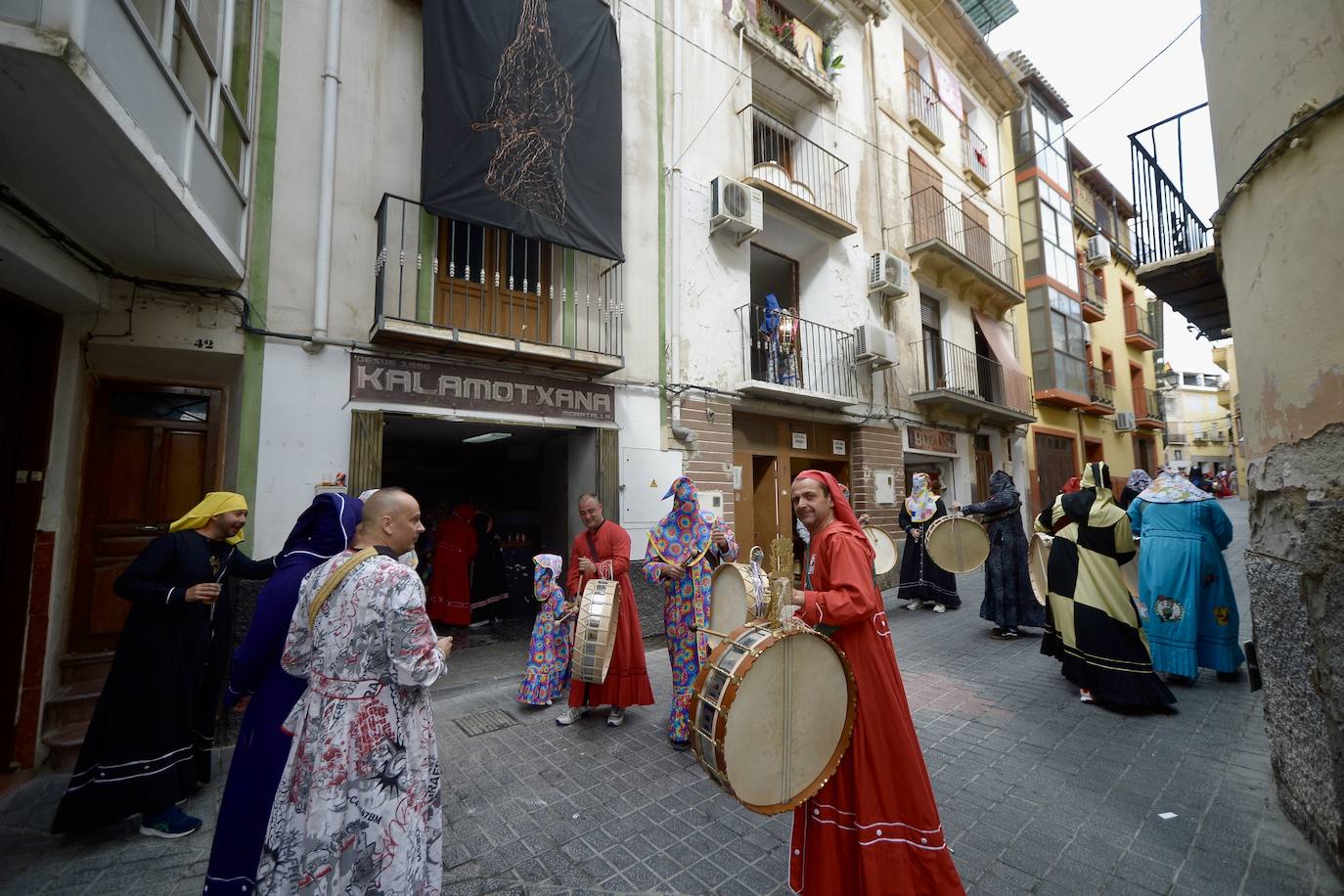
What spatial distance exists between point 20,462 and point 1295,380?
7.91 metres

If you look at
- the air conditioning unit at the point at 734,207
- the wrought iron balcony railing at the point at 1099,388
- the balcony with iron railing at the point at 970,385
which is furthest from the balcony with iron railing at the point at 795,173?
the wrought iron balcony railing at the point at 1099,388

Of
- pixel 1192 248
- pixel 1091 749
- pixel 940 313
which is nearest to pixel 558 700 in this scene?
pixel 1091 749

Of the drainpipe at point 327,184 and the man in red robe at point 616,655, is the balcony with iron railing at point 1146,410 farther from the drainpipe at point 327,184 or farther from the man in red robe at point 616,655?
the drainpipe at point 327,184

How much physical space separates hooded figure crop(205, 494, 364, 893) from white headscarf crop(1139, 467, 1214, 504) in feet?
21.8

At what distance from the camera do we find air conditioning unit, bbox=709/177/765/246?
8.13 metres

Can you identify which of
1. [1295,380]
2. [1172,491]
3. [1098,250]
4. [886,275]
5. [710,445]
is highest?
[1098,250]

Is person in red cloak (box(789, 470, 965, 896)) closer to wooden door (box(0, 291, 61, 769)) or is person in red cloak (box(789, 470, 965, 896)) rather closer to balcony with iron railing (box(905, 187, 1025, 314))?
wooden door (box(0, 291, 61, 769))

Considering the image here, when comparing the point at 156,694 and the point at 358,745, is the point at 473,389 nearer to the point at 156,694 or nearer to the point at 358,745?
the point at 156,694

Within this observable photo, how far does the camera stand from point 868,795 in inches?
91.7

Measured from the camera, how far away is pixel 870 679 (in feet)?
8.00

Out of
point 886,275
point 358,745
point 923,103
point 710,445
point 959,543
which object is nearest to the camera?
point 358,745

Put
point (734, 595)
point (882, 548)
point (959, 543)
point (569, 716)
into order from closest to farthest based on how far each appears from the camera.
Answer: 1. point (734, 595)
2. point (569, 716)
3. point (959, 543)
4. point (882, 548)

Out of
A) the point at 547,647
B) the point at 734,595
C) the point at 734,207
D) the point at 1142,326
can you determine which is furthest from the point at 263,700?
the point at 1142,326

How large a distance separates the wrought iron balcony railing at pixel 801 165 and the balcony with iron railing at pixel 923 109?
332cm
